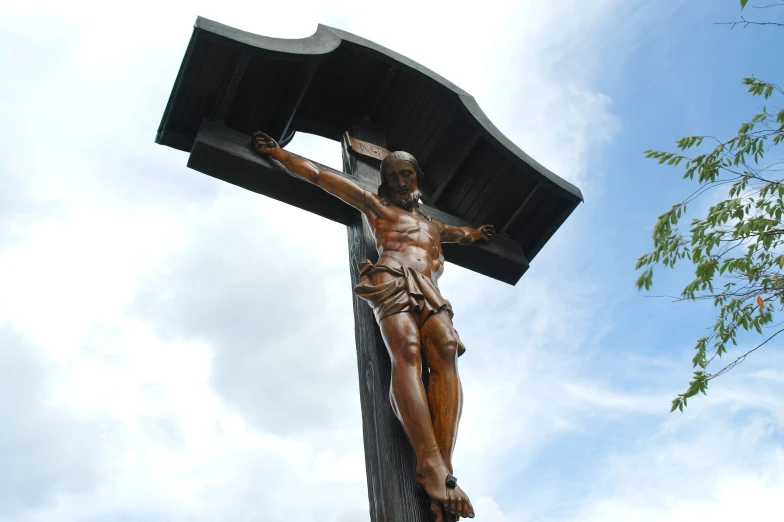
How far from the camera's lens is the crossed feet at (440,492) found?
9.03 feet

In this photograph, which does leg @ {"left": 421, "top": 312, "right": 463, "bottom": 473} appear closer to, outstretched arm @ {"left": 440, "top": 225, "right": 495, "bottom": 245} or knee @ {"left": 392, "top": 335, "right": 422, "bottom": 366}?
knee @ {"left": 392, "top": 335, "right": 422, "bottom": 366}

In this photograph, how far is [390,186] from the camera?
4027 mm

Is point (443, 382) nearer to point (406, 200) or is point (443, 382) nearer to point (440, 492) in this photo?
point (440, 492)

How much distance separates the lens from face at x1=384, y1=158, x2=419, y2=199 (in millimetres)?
3994

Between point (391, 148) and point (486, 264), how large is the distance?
1.08m

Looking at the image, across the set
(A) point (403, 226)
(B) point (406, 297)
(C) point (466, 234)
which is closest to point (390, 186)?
(A) point (403, 226)

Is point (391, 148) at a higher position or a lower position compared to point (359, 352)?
higher

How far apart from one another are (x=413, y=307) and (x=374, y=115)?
6.89 ft

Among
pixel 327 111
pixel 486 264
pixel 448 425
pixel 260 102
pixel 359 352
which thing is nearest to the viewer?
pixel 448 425

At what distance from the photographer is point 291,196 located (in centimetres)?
428

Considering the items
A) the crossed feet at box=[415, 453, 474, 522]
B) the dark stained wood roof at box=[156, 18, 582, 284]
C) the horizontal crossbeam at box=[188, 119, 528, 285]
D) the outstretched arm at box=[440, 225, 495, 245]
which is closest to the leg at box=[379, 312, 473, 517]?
the crossed feet at box=[415, 453, 474, 522]

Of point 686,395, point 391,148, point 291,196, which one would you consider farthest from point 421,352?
point 686,395

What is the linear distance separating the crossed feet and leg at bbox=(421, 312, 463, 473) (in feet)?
0.29

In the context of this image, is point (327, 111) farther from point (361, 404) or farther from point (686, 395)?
point (686, 395)
